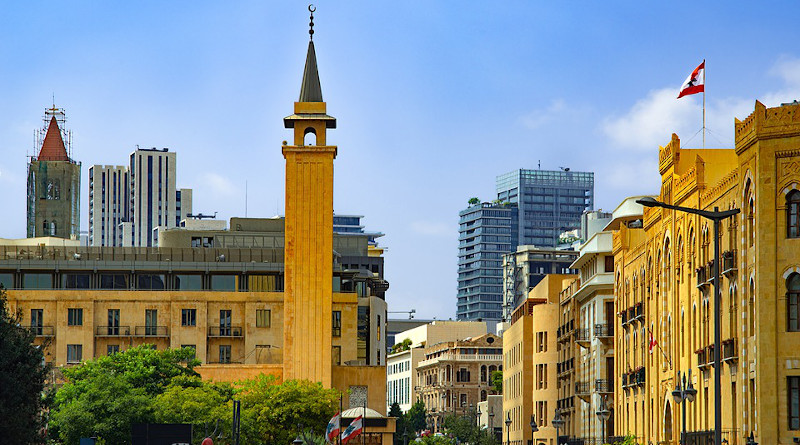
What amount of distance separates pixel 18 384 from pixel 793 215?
30.0 metres

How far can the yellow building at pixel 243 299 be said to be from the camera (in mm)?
117750

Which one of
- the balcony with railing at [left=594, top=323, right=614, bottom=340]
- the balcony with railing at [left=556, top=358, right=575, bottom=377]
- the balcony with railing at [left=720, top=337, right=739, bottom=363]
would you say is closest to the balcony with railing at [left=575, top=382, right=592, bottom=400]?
the balcony with railing at [left=556, top=358, right=575, bottom=377]

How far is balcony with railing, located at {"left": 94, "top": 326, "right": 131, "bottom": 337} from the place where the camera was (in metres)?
123

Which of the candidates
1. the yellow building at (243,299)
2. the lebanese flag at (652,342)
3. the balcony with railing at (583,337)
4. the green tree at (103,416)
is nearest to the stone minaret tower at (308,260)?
the yellow building at (243,299)

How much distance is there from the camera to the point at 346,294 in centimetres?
12225

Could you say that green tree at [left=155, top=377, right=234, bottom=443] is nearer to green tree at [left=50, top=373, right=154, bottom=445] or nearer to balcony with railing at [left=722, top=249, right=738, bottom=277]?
green tree at [left=50, top=373, right=154, bottom=445]

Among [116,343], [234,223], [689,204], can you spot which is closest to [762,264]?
[689,204]

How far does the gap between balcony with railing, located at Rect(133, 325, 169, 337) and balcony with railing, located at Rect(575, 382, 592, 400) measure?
35777 mm

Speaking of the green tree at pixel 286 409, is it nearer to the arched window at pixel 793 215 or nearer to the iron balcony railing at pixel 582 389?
the iron balcony railing at pixel 582 389

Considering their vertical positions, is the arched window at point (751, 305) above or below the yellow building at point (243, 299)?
below

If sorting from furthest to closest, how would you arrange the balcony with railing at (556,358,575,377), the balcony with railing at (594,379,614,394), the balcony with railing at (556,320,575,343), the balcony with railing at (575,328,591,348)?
the balcony with railing at (556,358,575,377) < the balcony with railing at (556,320,575,343) < the balcony with railing at (575,328,591,348) < the balcony with railing at (594,379,614,394)

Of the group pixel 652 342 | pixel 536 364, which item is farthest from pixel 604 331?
pixel 536 364

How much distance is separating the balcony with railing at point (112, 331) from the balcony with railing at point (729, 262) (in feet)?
230

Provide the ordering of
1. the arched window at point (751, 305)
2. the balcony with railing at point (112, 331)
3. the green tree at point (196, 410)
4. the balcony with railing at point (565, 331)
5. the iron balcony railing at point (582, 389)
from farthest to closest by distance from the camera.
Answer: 1. the balcony with railing at point (112, 331)
2. the balcony with railing at point (565, 331)
3. the iron balcony railing at point (582, 389)
4. the green tree at point (196, 410)
5. the arched window at point (751, 305)
